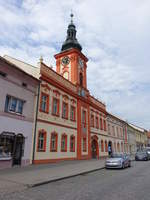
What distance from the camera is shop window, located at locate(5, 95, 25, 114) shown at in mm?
15655

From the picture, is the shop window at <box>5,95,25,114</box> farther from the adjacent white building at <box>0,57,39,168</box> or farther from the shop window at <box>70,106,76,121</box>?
the shop window at <box>70,106,76,121</box>

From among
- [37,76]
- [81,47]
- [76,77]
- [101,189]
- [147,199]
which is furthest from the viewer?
[81,47]

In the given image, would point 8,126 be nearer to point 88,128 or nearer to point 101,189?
point 101,189

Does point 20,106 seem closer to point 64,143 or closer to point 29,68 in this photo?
point 29,68

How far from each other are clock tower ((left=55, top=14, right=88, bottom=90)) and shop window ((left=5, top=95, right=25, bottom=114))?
41.4 feet

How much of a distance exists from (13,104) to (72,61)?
53.4 ft

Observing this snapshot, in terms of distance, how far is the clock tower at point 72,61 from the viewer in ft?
96.3

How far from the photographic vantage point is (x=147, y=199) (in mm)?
6852

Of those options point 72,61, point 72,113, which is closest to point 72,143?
point 72,113

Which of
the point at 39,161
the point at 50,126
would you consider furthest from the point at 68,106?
the point at 39,161

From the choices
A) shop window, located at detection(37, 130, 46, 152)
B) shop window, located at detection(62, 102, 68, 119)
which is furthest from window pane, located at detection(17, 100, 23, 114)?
shop window, located at detection(62, 102, 68, 119)

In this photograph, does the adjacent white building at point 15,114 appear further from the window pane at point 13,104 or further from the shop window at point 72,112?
the shop window at point 72,112

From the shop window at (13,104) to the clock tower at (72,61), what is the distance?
12.6 meters

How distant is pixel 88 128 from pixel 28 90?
48.2ft
